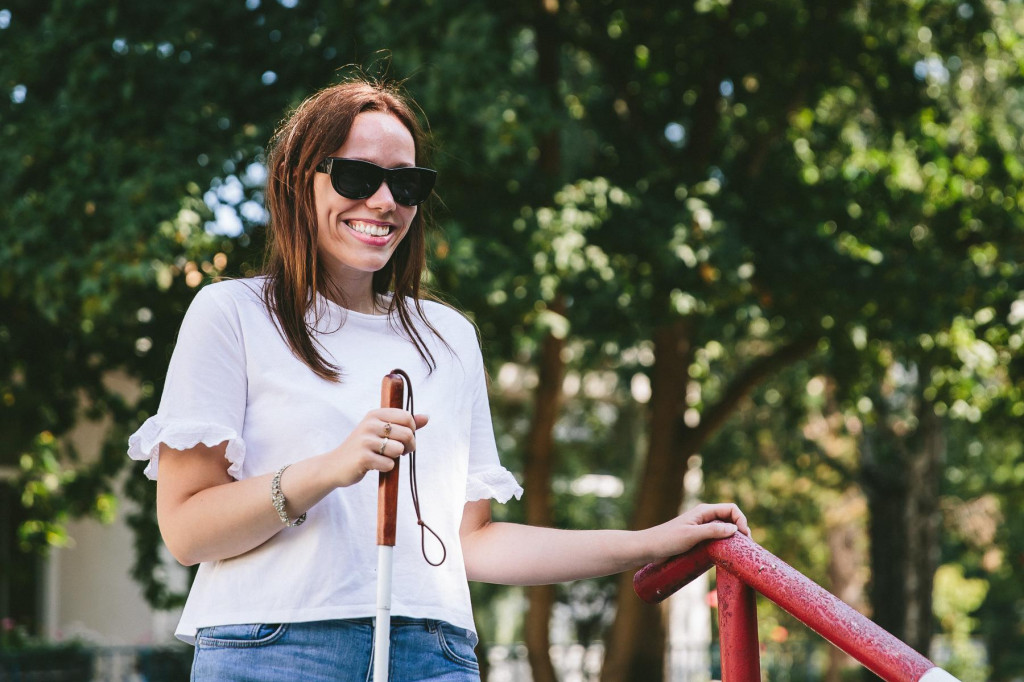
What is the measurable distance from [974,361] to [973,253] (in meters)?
0.83

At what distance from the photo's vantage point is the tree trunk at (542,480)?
30.6 feet

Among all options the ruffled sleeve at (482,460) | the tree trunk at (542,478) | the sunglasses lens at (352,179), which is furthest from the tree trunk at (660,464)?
the sunglasses lens at (352,179)

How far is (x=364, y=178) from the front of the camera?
1.88 meters

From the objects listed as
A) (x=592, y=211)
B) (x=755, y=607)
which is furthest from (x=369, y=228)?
(x=592, y=211)

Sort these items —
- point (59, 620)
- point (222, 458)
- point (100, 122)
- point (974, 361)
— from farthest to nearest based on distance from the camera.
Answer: point (59, 620) → point (974, 361) → point (100, 122) → point (222, 458)

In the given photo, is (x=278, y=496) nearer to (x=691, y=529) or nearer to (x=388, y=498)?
(x=388, y=498)

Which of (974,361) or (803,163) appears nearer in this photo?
(974,361)

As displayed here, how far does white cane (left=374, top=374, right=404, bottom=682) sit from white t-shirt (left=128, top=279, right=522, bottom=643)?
0.09 meters

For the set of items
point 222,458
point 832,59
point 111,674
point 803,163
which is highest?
point 832,59

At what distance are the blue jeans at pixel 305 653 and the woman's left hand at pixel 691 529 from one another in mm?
398

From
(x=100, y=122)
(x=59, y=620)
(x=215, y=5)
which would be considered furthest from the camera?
(x=59, y=620)

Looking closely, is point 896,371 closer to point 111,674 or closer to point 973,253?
point 973,253

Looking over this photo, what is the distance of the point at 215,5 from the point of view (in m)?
6.73

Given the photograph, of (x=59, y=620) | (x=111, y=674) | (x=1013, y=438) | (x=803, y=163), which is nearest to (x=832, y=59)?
(x=803, y=163)
